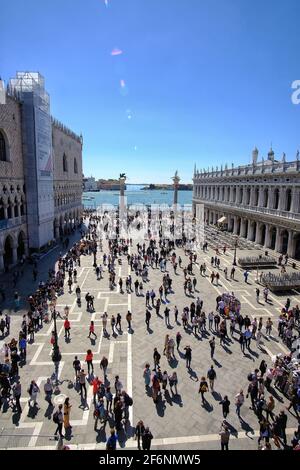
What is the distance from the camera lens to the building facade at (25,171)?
26.0 metres

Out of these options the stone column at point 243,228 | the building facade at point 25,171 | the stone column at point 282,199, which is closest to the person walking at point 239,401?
the building facade at point 25,171

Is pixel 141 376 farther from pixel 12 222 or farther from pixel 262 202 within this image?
pixel 262 202

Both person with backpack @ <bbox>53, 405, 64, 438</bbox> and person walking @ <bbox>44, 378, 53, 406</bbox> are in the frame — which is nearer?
person with backpack @ <bbox>53, 405, 64, 438</bbox>

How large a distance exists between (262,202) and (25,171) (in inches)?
1072

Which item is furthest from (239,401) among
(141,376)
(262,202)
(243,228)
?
(243,228)

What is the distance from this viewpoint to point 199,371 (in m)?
12.2

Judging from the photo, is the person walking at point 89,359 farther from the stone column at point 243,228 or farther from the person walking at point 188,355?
the stone column at point 243,228

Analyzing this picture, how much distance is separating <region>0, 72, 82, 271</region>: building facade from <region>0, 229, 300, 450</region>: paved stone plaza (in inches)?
351

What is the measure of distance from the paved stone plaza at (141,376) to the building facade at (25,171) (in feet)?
29.3

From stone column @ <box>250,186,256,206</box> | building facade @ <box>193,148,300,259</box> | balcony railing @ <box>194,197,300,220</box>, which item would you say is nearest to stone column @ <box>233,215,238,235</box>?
building facade @ <box>193,148,300,259</box>

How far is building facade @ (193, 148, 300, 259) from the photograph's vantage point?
29859 millimetres

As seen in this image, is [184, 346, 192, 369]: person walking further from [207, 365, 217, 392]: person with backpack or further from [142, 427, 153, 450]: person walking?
[142, 427, 153, 450]: person walking
